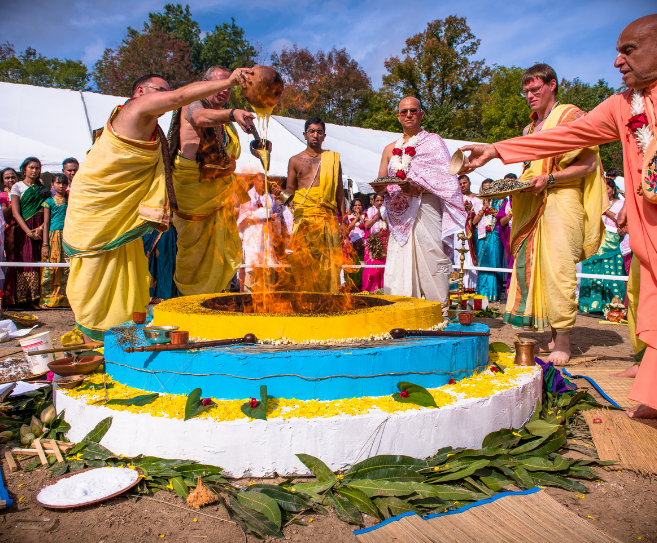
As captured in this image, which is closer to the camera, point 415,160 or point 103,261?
point 103,261

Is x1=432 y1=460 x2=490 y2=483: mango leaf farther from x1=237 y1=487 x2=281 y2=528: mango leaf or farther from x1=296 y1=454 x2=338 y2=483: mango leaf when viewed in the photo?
x1=237 y1=487 x2=281 y2=528: mango leaf

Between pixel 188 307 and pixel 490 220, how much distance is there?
7973mm

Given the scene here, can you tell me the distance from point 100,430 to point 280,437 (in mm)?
991

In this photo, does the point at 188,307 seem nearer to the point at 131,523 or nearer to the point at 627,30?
the point at 131,523

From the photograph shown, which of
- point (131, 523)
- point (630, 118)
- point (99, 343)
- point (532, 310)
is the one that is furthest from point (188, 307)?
point (532, 310)

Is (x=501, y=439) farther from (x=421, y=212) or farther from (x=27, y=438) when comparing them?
(x=421, y=212)

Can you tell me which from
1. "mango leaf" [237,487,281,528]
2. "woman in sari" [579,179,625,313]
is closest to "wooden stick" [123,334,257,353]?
"mango leaf" [237,487,281,528]

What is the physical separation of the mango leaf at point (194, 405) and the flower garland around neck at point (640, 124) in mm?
2900

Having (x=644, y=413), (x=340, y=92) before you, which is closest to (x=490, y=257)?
(x=644, y=413)

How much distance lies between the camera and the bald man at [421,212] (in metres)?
5.39

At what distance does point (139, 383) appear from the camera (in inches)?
116

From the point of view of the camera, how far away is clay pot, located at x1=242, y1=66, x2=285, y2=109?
11.2ft

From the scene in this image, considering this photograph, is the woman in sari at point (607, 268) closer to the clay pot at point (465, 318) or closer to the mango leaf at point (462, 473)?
the clay pot at point (465, 318)

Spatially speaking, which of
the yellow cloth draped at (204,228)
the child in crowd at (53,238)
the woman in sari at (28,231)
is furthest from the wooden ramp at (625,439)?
the woman in sari at (28,231)
